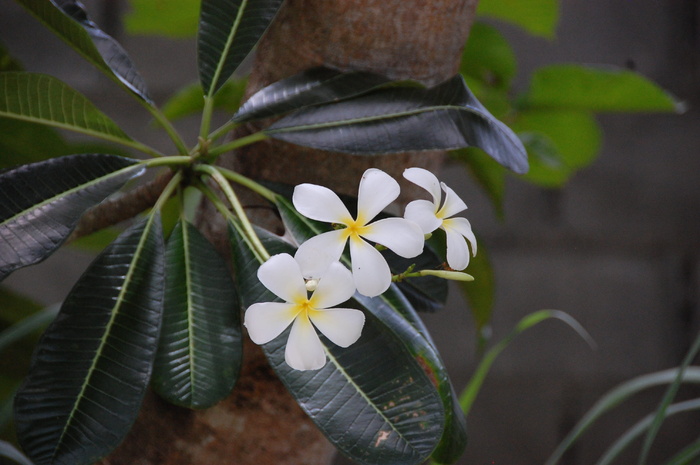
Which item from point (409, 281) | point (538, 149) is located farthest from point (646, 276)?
point (409, 281)

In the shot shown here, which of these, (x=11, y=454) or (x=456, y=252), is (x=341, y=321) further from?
(x=11, y=454)

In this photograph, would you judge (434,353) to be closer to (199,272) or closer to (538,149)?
(199,272)

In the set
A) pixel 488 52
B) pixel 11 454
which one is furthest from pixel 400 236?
pixel 488 52

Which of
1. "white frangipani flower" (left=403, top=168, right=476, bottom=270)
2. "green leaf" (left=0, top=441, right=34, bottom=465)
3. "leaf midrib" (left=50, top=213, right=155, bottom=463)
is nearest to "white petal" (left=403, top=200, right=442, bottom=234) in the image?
"white frangipani flower" (left=403, top=168, right=476, bottom=270)

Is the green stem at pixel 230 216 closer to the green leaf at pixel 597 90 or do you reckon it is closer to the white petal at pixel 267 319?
the white petal at pixel 267 319

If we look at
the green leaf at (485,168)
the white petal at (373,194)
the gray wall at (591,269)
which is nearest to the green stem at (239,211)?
the white petal at (373,194)
